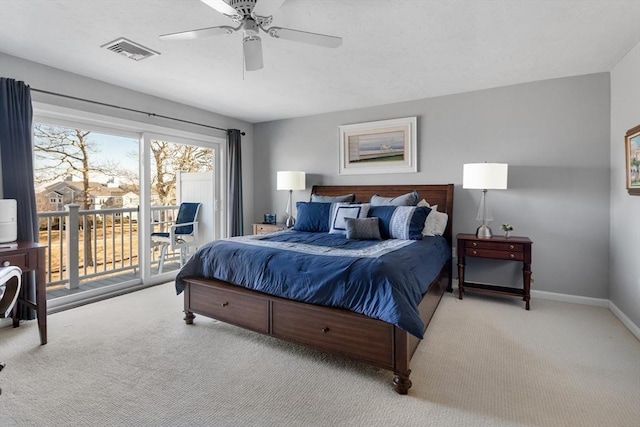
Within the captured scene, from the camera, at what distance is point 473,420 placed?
1668 mm

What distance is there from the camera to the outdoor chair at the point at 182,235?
181 inches

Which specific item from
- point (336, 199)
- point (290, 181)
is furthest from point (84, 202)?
point (336, 199)

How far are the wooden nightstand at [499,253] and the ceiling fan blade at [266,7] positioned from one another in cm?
286

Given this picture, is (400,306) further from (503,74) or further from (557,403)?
(503,74)

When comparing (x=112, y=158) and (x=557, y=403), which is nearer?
(x=557, y=403)

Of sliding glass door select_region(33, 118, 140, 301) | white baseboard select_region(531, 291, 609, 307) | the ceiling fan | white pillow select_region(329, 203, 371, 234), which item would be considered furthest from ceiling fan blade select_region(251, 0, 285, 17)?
white baseboard select_region(531, 291, 609, 307)

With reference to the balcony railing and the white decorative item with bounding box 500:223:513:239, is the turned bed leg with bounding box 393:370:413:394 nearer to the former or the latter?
the white decorative item with bounding box 500:223:513:239

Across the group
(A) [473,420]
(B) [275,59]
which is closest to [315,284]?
(A) [473,420]

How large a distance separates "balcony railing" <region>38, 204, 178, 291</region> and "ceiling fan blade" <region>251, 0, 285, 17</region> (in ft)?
10.4

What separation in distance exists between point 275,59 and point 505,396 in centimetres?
313

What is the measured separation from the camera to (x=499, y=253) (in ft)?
11.0

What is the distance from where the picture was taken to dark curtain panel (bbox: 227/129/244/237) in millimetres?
5055

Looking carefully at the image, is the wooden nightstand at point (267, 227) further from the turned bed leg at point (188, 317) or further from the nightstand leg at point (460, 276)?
the nightstand leg at point (460, 276)

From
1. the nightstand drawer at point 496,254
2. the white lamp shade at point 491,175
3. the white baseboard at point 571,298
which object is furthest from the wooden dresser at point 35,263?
the white baseboard at point 571,298
